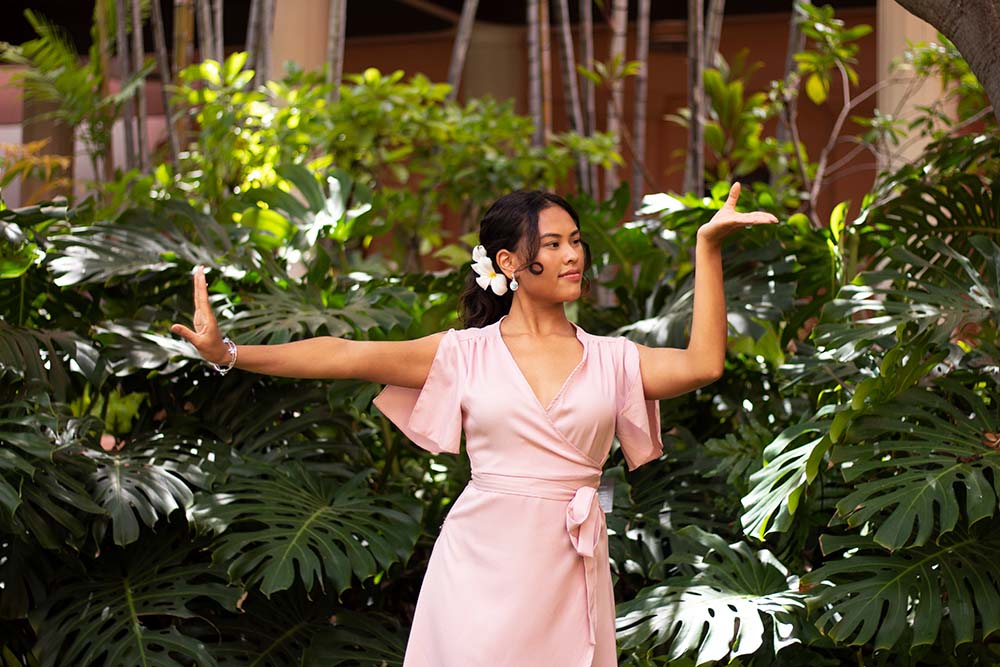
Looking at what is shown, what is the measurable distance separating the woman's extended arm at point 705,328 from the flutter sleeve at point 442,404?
306mm

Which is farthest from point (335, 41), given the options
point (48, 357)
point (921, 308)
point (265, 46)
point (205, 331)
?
point (205, 331)

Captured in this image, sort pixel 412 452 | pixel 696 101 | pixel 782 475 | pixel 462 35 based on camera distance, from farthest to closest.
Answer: pixel 462 35
pixel 696 101
pixel 412 452
pixel 782 475

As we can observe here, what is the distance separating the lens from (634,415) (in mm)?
2025

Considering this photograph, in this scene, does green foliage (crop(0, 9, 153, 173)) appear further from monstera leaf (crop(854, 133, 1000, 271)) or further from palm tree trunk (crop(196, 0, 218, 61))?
monstera leaf (crop(854, 133, 1000, 271))

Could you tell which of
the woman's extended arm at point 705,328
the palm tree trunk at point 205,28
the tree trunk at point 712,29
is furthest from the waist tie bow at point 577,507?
the palm tree trunk at point 205,28

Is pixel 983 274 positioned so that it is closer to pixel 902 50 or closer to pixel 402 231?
pixel 902 50

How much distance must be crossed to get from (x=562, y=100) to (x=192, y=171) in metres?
3.80

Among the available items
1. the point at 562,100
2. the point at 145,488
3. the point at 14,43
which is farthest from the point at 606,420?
the point at 14,43

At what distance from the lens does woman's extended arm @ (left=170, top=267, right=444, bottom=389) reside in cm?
193

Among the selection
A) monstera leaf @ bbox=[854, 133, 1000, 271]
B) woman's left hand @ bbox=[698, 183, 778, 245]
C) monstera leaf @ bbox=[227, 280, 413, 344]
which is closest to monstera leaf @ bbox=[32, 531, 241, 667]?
monstera leaf @ bbox=[227, 280, 413, 344]

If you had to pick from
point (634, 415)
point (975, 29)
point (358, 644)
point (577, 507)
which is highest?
point (975, 29)

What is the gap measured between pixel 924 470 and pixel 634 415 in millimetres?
933

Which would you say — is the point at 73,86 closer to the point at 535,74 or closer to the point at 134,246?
the point at 134,246

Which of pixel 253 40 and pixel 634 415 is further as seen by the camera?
pixel 253 40
